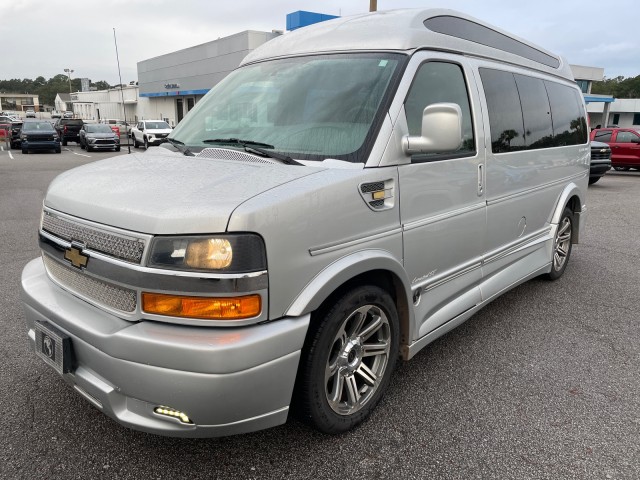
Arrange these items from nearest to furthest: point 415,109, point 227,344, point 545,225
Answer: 1. point 227,344
2. point 415,109
3. point 545,225

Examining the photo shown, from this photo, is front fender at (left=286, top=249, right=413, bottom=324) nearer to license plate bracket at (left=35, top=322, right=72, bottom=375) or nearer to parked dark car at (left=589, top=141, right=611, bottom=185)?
license plate bracket at (left=35, top=322, right=72, bottom=375)

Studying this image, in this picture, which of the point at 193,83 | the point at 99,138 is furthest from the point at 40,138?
the point at 193,83

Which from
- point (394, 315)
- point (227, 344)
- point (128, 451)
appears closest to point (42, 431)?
point (128, 451)

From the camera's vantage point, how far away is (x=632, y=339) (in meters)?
3.96

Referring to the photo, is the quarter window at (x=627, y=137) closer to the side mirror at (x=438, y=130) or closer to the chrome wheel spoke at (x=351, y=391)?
the side mirror at (x=438, y=130)

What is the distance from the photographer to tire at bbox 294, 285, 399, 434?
7.68 feet

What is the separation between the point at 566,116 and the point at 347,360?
3847 mm

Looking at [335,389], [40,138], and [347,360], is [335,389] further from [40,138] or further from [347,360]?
[40,138]

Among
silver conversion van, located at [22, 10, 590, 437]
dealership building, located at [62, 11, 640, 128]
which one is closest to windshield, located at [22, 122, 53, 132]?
dealership building, located at [62, 11, 640, 128]

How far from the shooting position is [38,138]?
1015 inches

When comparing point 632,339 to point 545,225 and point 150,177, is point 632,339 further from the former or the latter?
point 150,177

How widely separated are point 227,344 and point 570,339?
3086 mm

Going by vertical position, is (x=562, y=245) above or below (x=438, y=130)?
below

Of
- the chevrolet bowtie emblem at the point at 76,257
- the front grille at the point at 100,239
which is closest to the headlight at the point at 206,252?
the front grille at the point at 100,239
